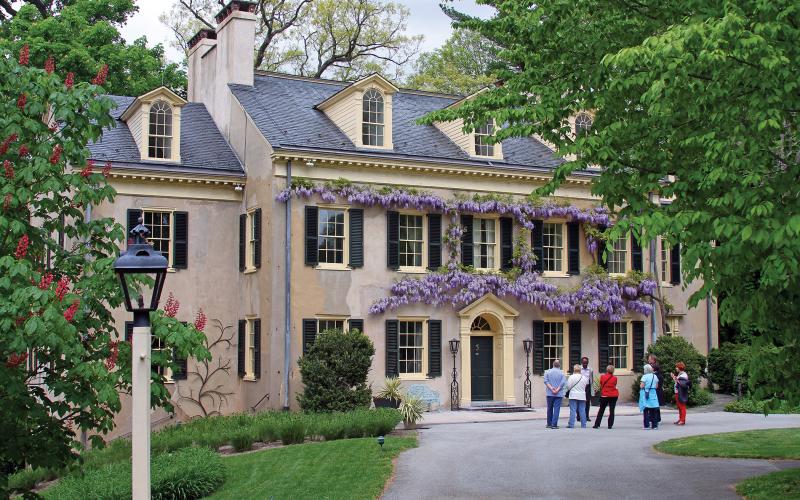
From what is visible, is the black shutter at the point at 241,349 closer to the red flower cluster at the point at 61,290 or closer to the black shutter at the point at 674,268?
the black shutter at the point at 674,268

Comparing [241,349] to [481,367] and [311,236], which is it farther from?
[481,367]

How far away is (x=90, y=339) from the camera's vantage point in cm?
1145

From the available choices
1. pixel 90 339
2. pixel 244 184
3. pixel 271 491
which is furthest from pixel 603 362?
pixel 90 339

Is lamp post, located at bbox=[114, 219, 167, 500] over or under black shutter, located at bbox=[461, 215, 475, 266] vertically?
under

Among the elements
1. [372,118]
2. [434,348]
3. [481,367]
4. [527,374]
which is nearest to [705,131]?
[434,348]

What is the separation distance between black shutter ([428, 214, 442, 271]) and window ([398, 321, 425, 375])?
5.80 feet

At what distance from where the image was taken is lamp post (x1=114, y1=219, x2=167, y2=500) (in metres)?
8.98

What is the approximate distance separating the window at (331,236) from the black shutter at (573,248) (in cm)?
766

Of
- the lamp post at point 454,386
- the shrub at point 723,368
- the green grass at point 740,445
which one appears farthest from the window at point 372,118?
the shrub at point 723,368

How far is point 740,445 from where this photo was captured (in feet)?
63.2

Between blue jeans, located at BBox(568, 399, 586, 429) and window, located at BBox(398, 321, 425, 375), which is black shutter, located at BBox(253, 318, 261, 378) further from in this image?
blue jeans, located at BBox(568, 399, 586, 429)

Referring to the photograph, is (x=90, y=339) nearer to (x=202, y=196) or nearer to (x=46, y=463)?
(x=46, y=463)

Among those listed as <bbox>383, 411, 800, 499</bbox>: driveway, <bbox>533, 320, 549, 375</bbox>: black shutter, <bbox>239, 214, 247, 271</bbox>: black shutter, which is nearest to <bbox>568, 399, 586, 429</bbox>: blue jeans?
<bbox>383, 411, 800, 499</bbox>: driveway

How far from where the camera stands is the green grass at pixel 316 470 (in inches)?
607
